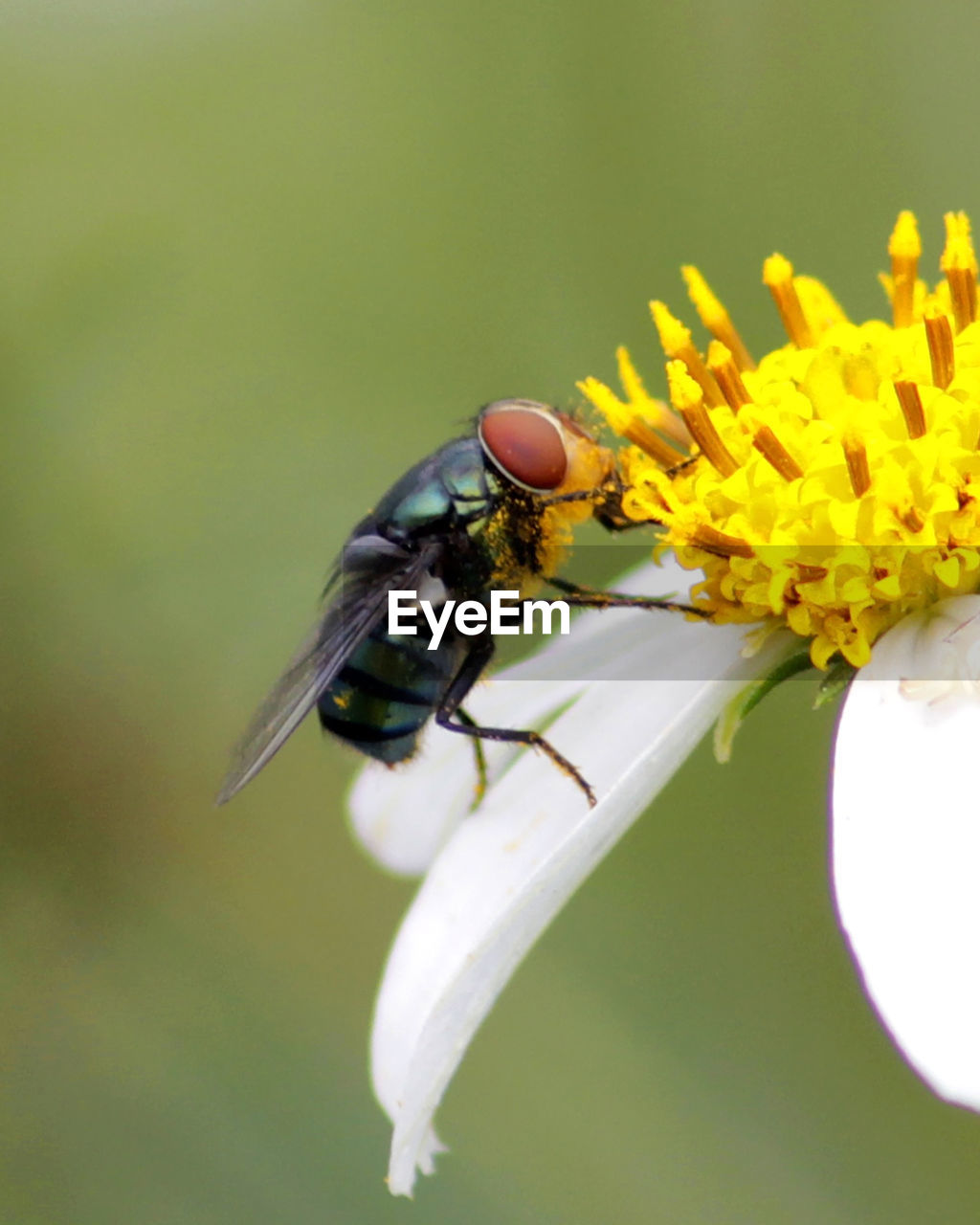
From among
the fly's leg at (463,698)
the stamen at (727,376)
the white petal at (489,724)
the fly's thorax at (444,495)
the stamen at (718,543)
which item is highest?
the fly's thorax at (444,495)

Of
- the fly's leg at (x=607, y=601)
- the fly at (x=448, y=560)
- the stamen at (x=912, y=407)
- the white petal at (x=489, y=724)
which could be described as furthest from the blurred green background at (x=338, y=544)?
the stamen at (x=912, y=407)

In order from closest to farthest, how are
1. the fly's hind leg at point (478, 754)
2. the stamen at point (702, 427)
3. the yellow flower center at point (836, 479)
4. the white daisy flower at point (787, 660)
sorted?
the white daisy flower at point (787, 660) < the yellow flower center at point (836, 479) < the stamen at point (702, 427) < the fly's hind leg at point (478, 754)

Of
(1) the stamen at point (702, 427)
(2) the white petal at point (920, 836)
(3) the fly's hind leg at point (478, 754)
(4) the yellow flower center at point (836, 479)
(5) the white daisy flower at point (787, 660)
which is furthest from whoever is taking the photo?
(3) the fly's hind leg at point (478, 754)

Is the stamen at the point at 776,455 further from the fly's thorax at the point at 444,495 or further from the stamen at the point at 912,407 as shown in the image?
the fly's thorax at the point at 444,495

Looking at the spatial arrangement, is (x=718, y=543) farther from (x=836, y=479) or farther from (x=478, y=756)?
(x=478, y=756)

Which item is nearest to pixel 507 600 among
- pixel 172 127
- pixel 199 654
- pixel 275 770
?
pixel 199 654
